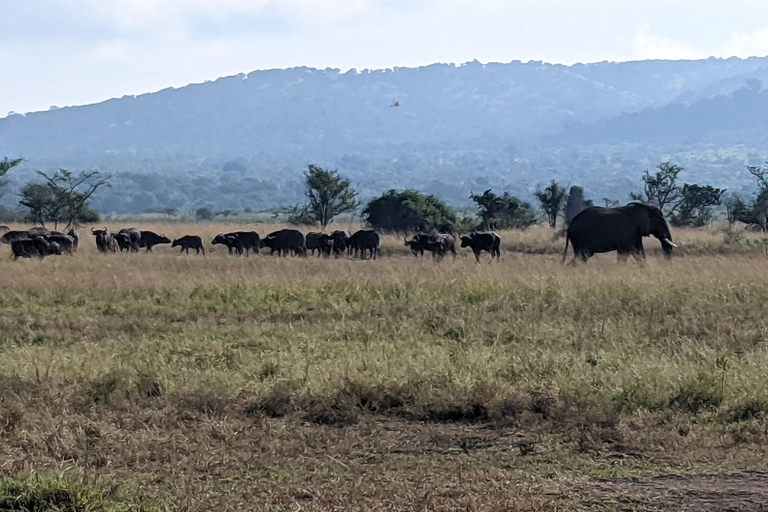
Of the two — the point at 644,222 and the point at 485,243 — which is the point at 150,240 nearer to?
the point at 485,243

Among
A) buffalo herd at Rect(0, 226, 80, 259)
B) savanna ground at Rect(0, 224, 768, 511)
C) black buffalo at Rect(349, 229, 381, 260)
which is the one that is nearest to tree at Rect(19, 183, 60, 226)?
buffalo herd at Rect(0, 226, 80, 259)

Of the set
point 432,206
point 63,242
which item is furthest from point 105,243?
point 432,206

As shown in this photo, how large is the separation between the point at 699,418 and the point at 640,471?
5.66 feet

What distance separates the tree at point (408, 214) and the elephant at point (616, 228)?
16.7m

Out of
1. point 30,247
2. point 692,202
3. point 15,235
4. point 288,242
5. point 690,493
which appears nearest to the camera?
point 690,493

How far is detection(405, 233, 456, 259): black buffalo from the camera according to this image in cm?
2855

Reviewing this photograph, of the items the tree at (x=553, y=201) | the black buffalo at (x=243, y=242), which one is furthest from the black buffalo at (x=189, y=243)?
the tree at (x=553, y=201)

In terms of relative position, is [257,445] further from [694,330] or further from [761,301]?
[761,301]

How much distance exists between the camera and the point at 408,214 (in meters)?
41.5

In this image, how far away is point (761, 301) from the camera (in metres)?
14.2

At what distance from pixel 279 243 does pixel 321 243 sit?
1.38 m

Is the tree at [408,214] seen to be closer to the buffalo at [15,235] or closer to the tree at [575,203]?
the tree at [575,203]

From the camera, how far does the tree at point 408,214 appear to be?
41125 millimetres

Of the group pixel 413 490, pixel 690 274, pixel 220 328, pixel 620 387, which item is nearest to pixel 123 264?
pixel 220 328
